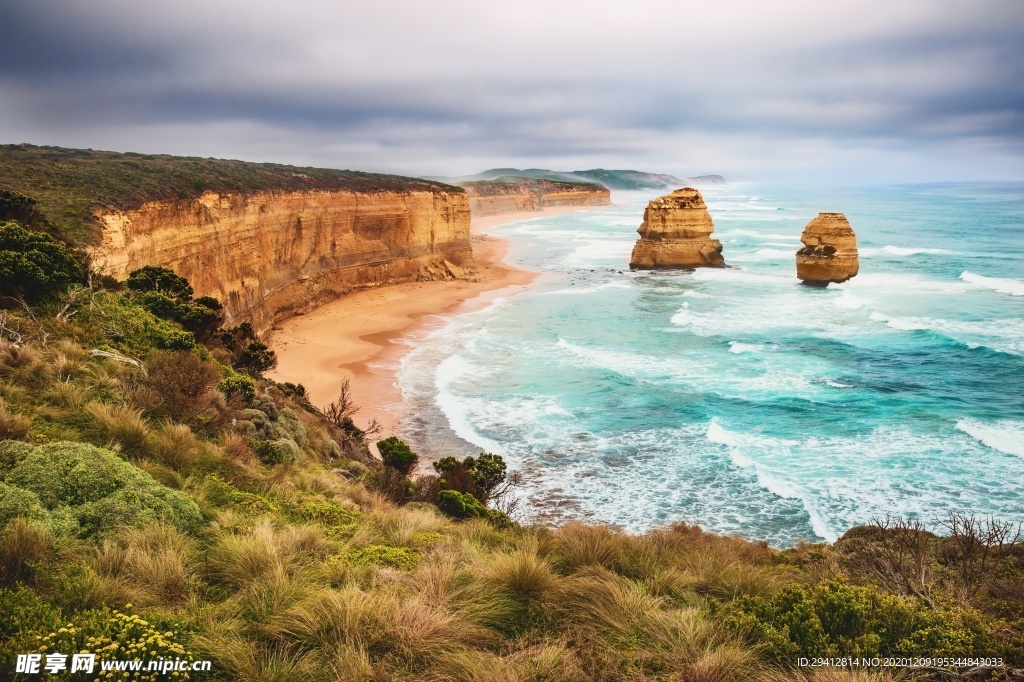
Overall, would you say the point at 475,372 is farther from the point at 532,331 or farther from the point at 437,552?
the point at 437,552

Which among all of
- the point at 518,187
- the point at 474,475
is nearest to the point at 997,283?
the point at 474,475

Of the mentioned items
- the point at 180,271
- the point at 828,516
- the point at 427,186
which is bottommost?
the point at 828,516

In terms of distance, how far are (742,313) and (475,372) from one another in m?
17.2

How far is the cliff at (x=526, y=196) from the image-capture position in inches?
4392

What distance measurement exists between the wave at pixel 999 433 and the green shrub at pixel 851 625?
14334 millimetres

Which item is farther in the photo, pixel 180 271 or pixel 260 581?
pixel 180 271

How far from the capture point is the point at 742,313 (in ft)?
114

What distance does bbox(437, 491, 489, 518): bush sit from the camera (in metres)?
11.2

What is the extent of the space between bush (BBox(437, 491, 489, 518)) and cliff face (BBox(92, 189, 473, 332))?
13608 millimetres

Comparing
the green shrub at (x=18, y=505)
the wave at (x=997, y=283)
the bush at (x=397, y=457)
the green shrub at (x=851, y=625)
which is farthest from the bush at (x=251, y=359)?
the wave at (x=997, y=283)

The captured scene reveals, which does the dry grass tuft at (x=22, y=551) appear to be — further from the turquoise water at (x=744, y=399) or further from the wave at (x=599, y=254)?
the wave at (x=599, y=254)

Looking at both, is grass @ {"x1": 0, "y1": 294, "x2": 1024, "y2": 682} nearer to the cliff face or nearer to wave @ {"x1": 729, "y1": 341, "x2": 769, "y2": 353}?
the cliff face

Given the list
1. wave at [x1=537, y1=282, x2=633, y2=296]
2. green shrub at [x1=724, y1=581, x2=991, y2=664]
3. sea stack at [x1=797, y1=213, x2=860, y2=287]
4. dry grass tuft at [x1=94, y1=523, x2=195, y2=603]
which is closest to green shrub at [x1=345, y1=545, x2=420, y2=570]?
dry grass tuft at [x1=94, y1=523, x2=195, y2=603]

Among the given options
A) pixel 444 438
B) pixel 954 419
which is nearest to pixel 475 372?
pixel 444 438
